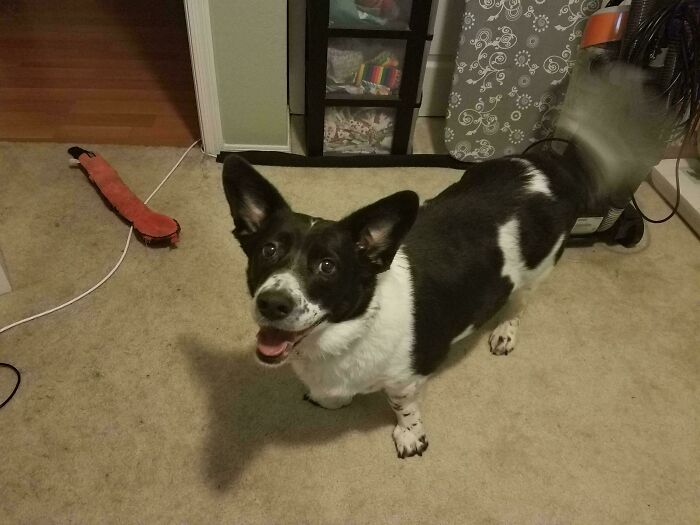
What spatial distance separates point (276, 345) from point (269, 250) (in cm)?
21

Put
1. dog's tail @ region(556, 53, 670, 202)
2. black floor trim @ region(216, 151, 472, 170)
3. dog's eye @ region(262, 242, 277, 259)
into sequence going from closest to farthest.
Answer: dog's eye @ region(262, 242, 277, 259)
dog's tail @ region(556, 53, 670, 202)
black floor trim @ region(216, 151, 472, 170)

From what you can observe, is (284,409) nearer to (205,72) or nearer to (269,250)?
(269,250)

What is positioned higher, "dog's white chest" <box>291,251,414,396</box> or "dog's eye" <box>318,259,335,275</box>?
"dog's eye" <box>318,259,335,275</box>

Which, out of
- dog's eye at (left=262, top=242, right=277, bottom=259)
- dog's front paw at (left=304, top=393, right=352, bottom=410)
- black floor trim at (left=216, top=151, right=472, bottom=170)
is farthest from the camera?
black floor trim at (left=216, top=151, right=472, bottom=170)

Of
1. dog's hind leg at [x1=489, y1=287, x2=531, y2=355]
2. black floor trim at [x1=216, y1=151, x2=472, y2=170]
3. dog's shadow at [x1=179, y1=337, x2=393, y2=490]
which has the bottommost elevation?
dog's shadow at [x1=179, y1=337, x2=393, y2=490]

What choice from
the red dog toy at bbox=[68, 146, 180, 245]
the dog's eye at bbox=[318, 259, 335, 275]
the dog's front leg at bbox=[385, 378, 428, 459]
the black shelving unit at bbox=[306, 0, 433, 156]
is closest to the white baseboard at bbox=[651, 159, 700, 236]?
the black shelving unit at bbox=[306, 0, 433, 156]

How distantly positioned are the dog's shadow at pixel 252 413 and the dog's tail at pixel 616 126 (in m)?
1.10

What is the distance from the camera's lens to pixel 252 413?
5.44ft

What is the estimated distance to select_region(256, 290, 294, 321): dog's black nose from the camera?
107 centimetres

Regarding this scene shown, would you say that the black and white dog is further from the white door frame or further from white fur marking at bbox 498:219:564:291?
the white door frame

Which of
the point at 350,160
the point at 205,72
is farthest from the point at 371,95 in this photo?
the point at 205,72

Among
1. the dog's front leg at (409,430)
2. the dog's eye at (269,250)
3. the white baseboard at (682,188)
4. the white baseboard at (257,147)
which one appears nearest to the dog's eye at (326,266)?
the dog's eye at (269,250)

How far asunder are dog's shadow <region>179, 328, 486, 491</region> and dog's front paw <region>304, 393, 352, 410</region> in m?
0.01

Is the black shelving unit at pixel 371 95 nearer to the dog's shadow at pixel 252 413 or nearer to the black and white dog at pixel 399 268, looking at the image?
the black and white dog at pixel 399 268
